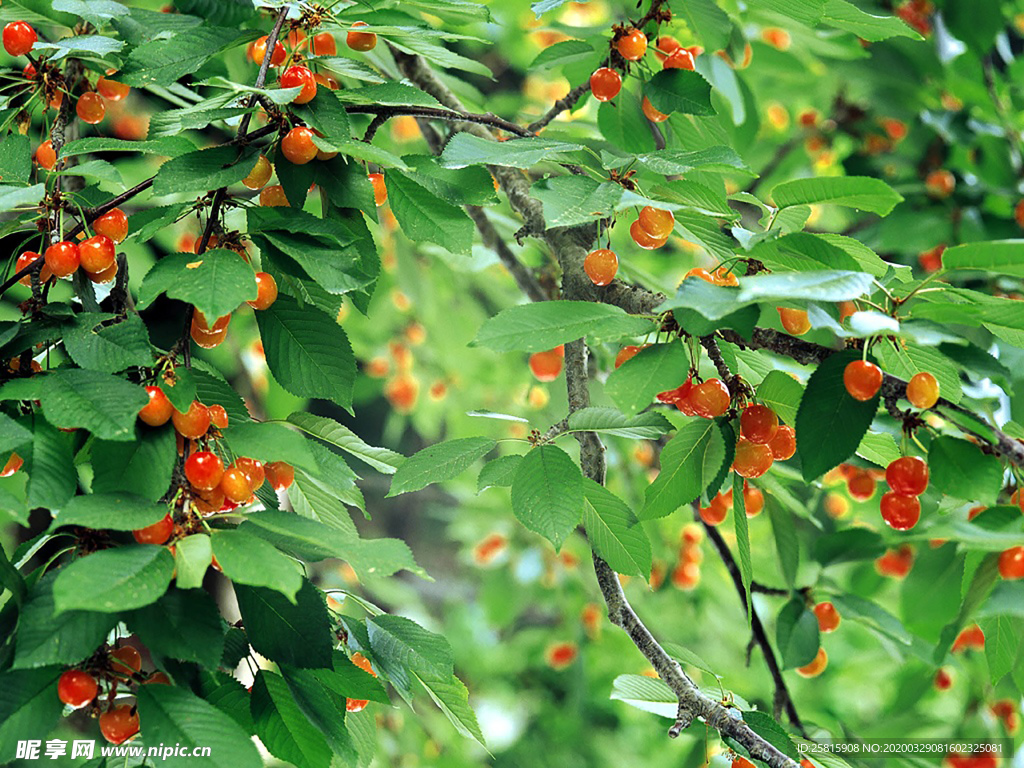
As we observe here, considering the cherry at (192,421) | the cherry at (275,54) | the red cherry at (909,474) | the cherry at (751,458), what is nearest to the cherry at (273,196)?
the cherry at (275,54)

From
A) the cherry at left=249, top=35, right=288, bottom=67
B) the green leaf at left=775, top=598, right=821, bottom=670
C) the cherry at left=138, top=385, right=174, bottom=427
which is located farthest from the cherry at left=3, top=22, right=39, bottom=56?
the green leaf at left=775, top=598, right=821, bottom=670

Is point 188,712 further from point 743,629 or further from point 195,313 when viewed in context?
point 743,629

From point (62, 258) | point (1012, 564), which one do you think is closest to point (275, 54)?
point (62, 258)

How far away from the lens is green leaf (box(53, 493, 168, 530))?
1.69 feet

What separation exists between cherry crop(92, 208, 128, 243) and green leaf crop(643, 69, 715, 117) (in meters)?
0.52

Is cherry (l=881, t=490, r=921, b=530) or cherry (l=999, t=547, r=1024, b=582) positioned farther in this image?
cherry (l=881, t=490, r=921, b=530)

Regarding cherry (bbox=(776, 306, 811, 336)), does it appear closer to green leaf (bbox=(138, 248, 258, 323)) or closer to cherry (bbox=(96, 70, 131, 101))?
green leaf (bbox=(138, 248, 258, 323))

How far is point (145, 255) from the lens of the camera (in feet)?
5.11

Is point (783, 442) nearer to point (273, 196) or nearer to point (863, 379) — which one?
point (863, 379)

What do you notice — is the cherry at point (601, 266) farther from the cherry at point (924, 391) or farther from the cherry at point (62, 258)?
the cherry at point (62, 258)

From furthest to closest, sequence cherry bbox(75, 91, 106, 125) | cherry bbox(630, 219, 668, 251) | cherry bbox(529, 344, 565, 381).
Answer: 1. cherry bbox(529, 344, 565, 381)
2. cherry bbox(75, 91, 106, 125)
3. cherry bbox(630, 219, 668, 251)

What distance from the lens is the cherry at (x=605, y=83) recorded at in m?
0.95

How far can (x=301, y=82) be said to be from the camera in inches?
27.9

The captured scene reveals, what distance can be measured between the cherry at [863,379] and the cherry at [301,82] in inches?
18.6
